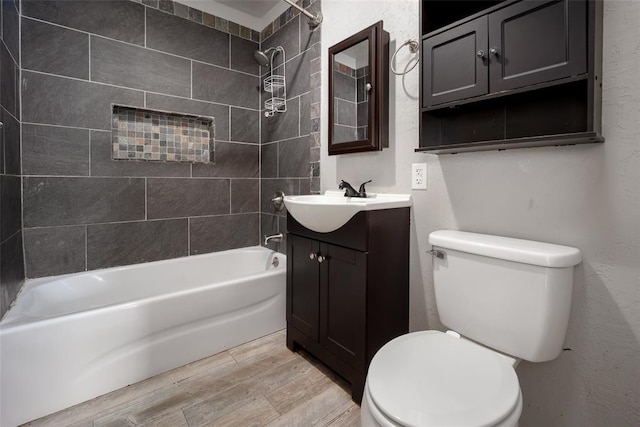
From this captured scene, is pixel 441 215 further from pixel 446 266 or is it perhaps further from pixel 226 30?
pixel 226 30

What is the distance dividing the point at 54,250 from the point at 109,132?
2.77 ft

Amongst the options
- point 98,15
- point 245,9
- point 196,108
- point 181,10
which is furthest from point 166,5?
point 196,108

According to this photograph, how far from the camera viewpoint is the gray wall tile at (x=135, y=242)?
6.68 ft

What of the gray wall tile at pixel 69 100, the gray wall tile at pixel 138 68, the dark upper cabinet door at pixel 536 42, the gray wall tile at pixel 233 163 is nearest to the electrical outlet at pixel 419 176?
the dark upper cabinet door at pixel 536 42

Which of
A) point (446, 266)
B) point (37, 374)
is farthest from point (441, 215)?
point (37, 374)

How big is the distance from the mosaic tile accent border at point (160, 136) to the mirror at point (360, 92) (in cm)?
116

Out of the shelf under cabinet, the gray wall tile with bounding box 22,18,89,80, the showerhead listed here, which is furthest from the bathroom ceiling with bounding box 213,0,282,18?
the shelf under cabinet

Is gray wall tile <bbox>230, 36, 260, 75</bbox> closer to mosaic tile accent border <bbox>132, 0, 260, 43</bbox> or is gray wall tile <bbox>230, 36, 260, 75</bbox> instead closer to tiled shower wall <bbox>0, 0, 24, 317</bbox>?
mosaic tile accent border <bbox>132, 0, 260, 43</bbox>

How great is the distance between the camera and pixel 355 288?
1384mm

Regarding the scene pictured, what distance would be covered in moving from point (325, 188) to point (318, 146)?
0.31 meters

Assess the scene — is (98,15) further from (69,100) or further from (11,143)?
(11,143)

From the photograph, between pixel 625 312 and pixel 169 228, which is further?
pixel 169 228

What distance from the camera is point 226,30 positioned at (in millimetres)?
2504

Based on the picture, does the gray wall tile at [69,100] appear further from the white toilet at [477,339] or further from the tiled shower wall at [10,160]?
the white toilet at [477,339]
